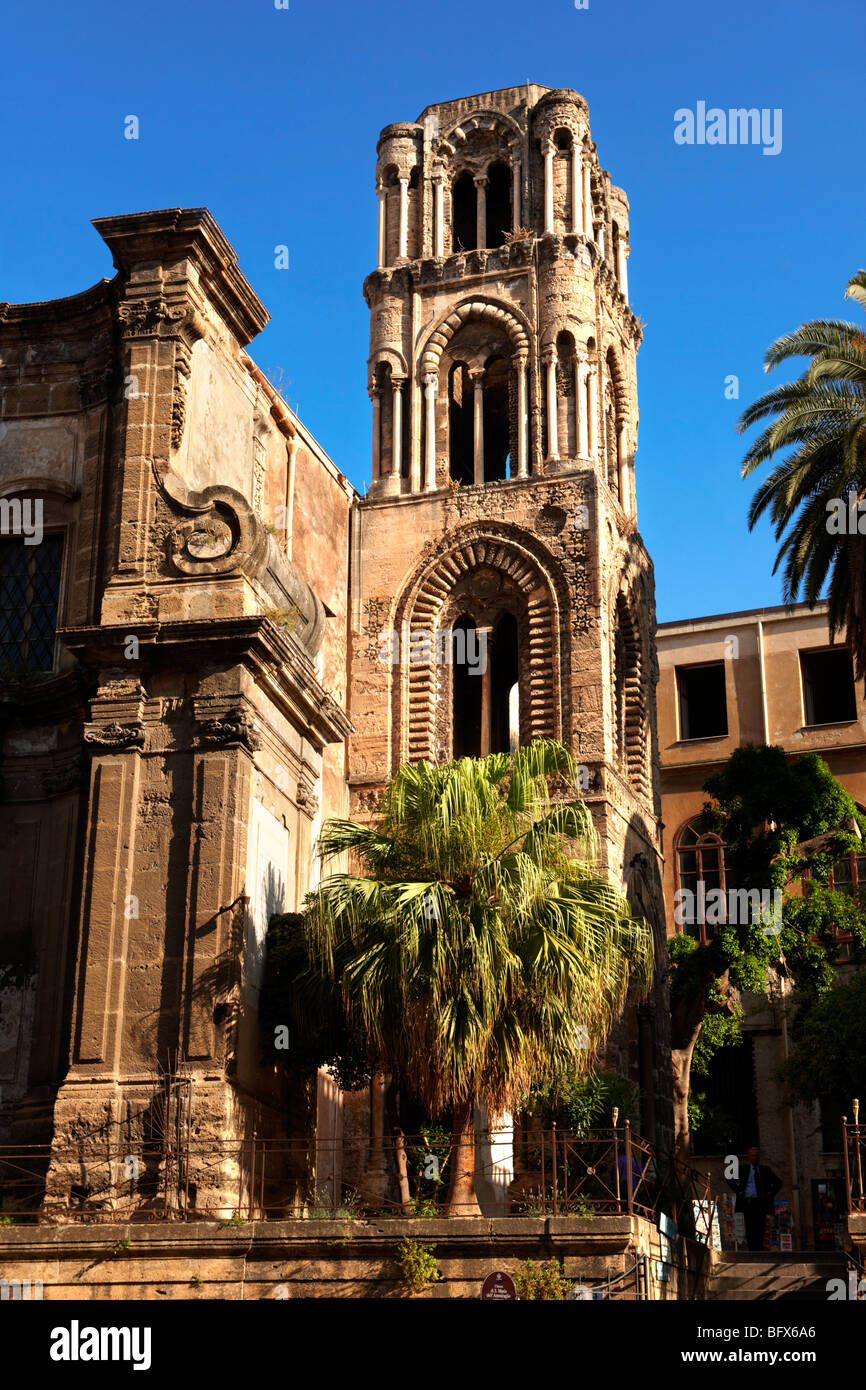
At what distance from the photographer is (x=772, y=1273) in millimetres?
26312

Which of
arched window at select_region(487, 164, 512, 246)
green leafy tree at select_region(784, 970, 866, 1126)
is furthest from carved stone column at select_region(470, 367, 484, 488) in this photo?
green leafy tree at select_region(784, 970, 866, 1126)

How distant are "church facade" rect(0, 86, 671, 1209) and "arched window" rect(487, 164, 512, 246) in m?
0.07

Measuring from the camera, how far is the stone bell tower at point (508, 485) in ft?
103

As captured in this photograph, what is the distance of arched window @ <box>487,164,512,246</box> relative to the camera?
117 feet

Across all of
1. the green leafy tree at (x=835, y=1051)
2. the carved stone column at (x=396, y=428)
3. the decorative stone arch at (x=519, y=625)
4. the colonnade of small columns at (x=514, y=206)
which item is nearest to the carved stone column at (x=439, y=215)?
the colonnade of small columns at (x=514, y=206)

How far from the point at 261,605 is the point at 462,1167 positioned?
7.81 meters

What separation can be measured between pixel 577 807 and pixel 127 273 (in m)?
10.5

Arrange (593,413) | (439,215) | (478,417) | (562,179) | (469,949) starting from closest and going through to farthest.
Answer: (469,949) → (593,413) → (478,417) → (562,179) → (439,215)

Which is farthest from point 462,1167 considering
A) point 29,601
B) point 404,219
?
point 404,219

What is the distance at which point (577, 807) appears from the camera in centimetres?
2177

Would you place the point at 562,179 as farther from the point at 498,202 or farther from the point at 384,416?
the point at 384,416
